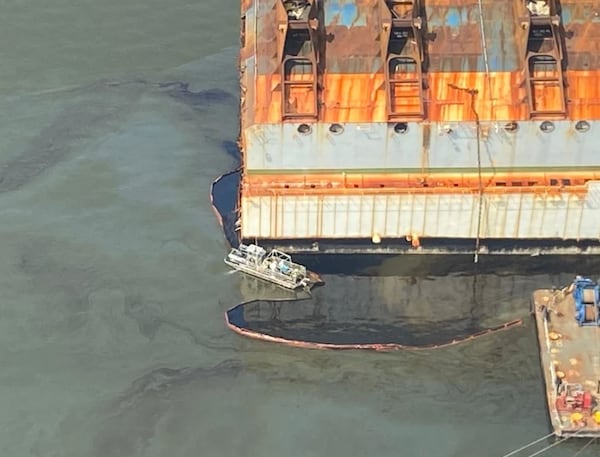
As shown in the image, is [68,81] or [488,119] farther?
[68,81]

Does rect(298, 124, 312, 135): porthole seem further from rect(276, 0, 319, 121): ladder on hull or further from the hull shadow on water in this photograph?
the hull shadow on water

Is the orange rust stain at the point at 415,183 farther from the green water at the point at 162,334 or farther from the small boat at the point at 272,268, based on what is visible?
the green water at the point at 162,334

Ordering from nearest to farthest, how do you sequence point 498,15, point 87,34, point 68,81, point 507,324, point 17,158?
point 507,324 → point 498,15 → point 17,158 → point 68,81 → point 87,34

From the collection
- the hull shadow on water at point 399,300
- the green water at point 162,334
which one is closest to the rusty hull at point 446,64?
the hull shadow on water at point 399,300

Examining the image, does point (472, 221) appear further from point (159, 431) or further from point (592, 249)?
point (159, 431)

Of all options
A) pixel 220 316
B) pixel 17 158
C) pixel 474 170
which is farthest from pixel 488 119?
pixel 17 158

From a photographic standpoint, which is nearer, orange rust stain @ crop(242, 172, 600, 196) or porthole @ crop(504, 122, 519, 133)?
porthole @ crop(504, 122, 519, 133)

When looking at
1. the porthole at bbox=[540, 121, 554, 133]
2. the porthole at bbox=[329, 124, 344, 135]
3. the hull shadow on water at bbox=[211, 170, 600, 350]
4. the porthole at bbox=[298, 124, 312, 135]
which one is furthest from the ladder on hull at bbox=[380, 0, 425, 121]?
the hull shadow on water at bbox=[211, 170, 600, 350]
